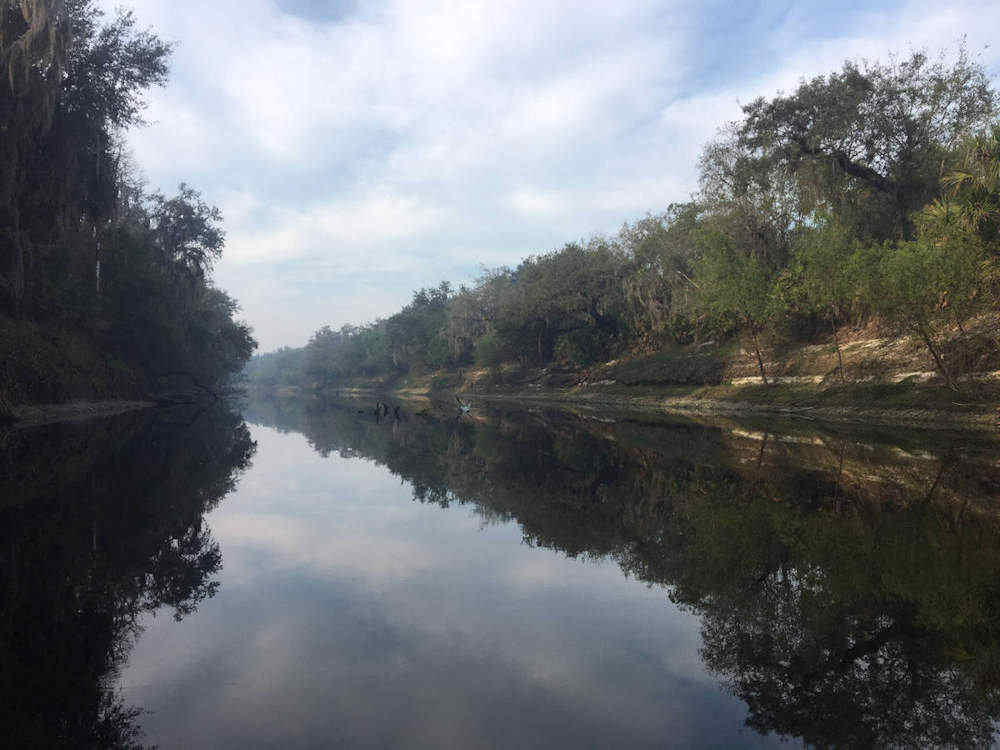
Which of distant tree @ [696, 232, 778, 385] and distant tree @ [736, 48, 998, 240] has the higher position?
Result: distant tree @ [736, 48, 998, 240]

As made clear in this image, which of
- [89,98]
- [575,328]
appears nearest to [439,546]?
[89,98]

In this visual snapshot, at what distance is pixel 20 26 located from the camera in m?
23.8

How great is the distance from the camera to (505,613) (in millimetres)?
6098

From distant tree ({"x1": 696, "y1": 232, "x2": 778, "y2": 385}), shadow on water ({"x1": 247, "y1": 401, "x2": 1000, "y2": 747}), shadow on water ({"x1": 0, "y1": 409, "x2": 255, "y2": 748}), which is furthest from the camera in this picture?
distant tree ({"x1": 696, "y1": 232, "x2": 778, "y2": 385})

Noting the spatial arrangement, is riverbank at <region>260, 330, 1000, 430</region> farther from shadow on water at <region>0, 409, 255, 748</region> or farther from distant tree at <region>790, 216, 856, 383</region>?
shadow on water at <region>0, 409, 255, 748</region>

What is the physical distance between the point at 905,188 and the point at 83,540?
47433 millimetres

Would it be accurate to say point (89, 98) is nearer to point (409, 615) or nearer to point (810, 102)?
point (409, 615)

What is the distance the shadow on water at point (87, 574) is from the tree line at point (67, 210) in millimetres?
15458

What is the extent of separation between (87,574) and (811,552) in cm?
861

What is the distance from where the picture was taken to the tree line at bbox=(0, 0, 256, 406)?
966 inches

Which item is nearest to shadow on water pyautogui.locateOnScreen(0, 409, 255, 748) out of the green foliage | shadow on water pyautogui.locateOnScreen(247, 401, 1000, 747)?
shadow on water pyautogui.locateOnScreen(247, 401, 1000, 747)

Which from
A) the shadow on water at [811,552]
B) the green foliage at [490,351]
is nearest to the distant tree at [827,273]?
the shadow on water at [811,552]

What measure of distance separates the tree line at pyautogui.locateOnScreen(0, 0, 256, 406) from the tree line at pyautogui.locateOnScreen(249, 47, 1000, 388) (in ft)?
116

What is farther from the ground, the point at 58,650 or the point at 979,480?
the point at 58,650
